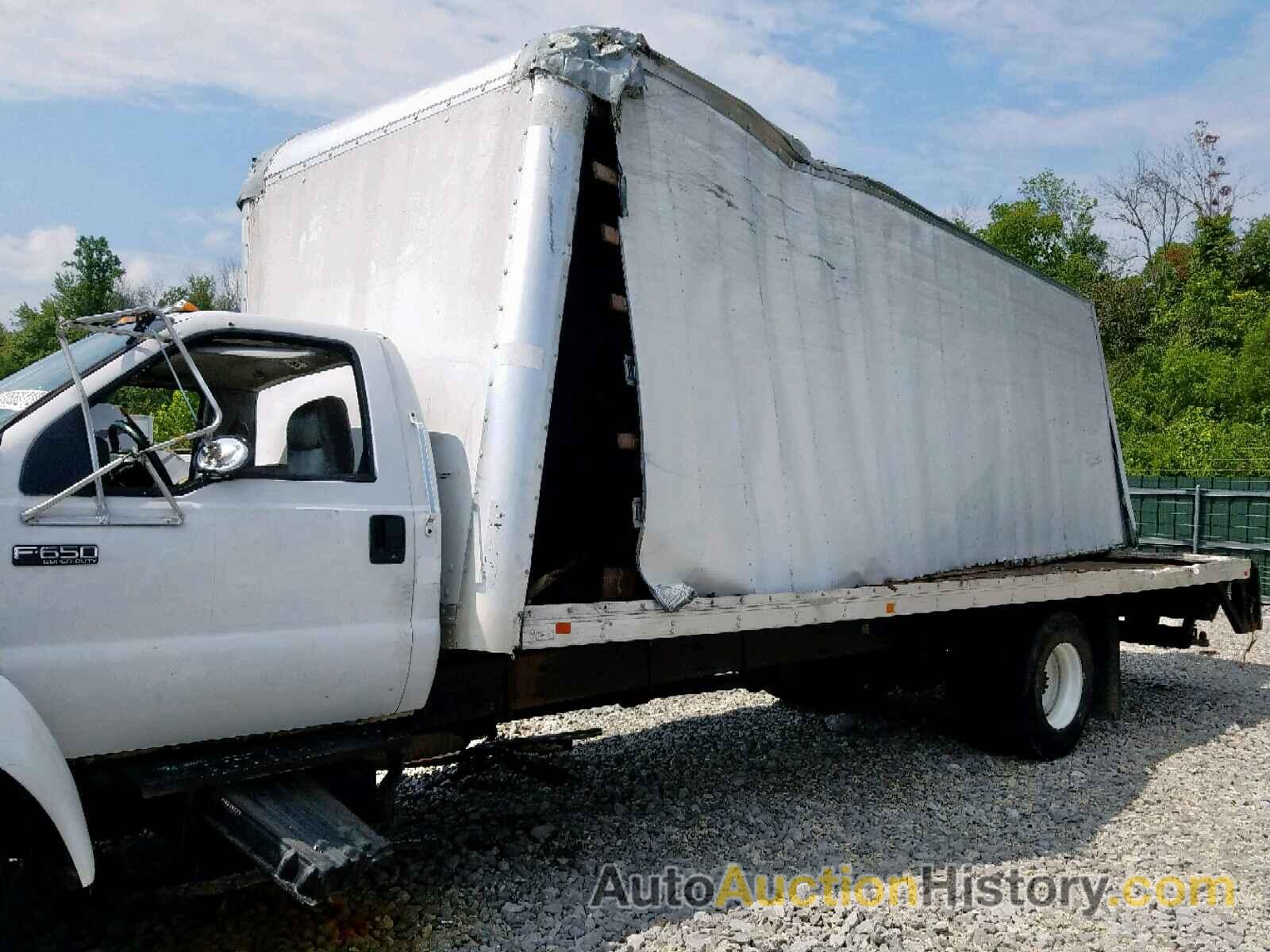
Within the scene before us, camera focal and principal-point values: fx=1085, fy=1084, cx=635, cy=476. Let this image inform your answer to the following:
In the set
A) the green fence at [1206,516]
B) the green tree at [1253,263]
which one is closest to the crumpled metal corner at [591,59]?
the green fence at [1206,516]

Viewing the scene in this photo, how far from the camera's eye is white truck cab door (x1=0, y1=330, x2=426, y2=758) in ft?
10.7

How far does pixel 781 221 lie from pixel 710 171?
59cm

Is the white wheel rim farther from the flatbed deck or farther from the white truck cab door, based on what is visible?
the white truck cab door

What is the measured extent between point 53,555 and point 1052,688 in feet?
20.4

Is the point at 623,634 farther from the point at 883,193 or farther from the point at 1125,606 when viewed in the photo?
the point at 1125,606

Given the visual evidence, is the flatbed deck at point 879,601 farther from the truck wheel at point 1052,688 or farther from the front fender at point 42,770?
the front fender at point 42,770

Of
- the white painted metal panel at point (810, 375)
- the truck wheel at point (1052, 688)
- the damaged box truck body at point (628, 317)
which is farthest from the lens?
the truck wheel at point (1052, 688)

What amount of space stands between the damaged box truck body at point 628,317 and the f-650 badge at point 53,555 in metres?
1.25

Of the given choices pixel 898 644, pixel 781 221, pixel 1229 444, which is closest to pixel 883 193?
pixel 781 221

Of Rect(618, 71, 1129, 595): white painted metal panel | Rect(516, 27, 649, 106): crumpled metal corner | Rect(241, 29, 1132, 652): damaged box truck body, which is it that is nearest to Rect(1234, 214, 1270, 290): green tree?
Rect(618, 71, 1129, 595): white painted metal panel

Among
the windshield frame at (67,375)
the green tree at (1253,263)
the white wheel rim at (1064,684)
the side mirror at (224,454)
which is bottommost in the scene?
the white wheel rim at (1064,684)

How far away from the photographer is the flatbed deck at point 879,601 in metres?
4.22

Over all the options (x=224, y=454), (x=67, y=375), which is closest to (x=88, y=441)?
(x=67, y=375)

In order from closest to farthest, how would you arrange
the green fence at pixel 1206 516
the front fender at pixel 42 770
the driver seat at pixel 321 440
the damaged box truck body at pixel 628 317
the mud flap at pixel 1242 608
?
the front fender at pixel 42 770
the driver seat at pixel 321 440
the damaged box truck body at pixel 628 317
the mud flap at pixel 1242 608
the green fence at pixel 1206 516
